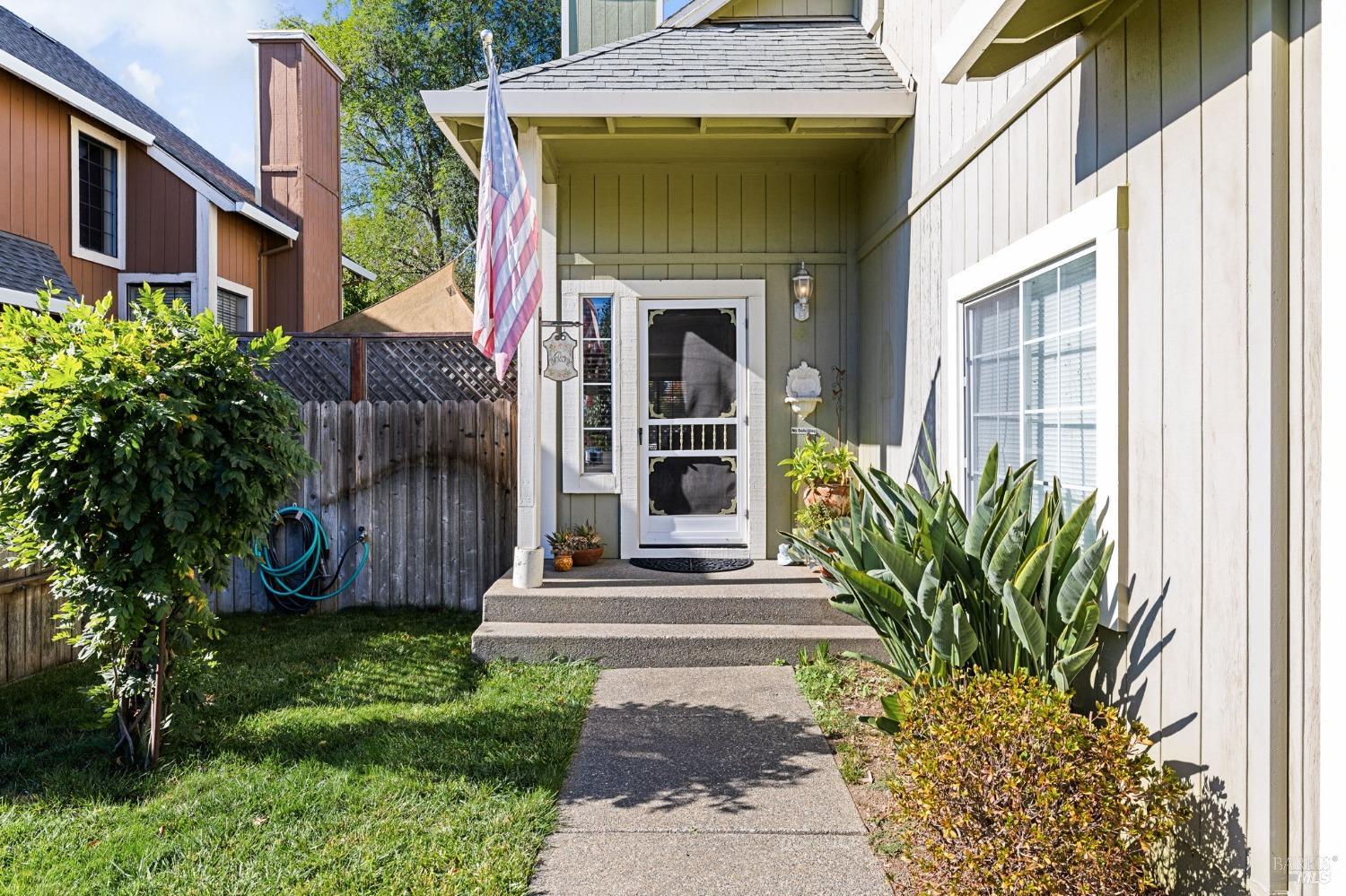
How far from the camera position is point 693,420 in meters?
6.04

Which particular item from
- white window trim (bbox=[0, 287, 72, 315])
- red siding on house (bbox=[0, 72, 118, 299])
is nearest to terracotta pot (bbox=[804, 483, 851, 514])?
white window trim (bbox=[0, 287, 72, 315])

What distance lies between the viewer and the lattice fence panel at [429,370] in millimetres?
6375

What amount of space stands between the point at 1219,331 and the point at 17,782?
4292 millimetres

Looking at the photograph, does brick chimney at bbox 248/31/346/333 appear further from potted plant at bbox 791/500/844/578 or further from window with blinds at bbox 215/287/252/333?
potted plant at bbox 791/500/844/578

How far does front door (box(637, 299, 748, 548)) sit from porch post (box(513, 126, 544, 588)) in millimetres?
1048

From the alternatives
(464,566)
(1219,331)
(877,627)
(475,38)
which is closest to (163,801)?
(877,627)

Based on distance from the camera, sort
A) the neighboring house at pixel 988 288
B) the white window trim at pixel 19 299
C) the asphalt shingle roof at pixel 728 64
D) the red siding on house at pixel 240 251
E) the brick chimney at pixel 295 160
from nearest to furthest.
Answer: the neighboring house at pixel 988 288, the asphalt shingle roof at pixel 728 64, the white window trim at pixel 19 299, the red siding on house at pixel 240 251, the brick chimney at pixel 295 160

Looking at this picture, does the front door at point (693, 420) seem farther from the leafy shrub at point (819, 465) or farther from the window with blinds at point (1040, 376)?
the window with blinds at point (1040, 376)

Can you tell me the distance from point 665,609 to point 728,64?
347 cm

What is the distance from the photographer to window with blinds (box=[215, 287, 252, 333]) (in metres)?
10.1

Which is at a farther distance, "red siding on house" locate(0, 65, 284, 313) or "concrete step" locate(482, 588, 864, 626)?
"red siding on house" locate(0, 65, 284, 313)

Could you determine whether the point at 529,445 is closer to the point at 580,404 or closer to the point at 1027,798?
the point at 580,404

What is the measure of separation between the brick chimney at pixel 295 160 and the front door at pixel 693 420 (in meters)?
7.42

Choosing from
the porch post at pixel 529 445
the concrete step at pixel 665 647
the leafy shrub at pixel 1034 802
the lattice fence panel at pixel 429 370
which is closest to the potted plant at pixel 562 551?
the porch post at pixel 529 445
